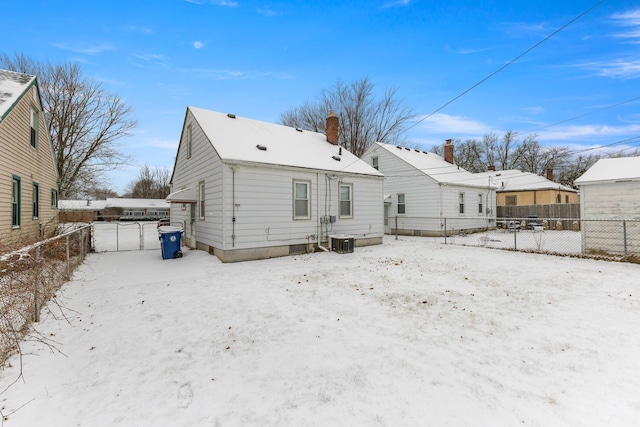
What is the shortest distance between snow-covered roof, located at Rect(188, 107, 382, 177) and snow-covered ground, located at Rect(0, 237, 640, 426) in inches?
199

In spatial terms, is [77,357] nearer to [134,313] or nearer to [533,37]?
[134,313]

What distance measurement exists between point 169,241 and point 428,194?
49.4 ft

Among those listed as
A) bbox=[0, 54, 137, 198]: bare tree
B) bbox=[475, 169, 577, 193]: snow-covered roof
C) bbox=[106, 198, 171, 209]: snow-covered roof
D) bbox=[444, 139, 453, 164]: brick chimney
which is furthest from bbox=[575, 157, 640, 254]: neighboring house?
bbox=[106, 198, 171, 209]: snow-covered roof

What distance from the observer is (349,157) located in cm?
1439

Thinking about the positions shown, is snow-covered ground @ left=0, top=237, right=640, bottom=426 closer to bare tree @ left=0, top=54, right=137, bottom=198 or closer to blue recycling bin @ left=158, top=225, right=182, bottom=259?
blue recycling bin @ left=158, top=225, right=182, bottom=259

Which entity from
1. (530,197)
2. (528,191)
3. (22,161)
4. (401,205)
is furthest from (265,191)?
(530,197)

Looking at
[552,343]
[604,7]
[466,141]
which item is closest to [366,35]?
[604,7]

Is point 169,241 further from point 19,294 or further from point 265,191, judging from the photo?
point 19,294

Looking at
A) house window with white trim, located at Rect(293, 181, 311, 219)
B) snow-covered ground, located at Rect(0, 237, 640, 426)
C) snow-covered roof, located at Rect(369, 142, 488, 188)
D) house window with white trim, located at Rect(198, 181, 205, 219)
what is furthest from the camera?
snow-covered roof, located at Rect(369, 142, 488, 188)

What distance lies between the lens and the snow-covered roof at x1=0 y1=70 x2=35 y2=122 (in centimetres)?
740

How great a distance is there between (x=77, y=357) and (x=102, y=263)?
7482 millimetres

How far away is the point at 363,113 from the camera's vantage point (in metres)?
29.3

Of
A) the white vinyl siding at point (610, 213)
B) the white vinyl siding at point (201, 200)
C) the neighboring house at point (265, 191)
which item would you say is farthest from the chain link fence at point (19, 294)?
the white vinyl siding at point (610, 213)

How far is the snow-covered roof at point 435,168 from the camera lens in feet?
62.4
